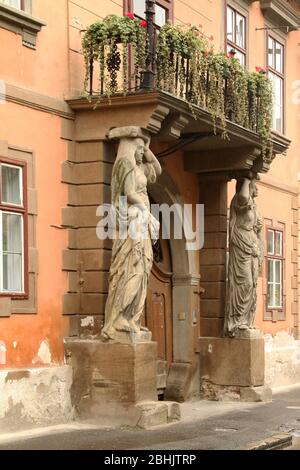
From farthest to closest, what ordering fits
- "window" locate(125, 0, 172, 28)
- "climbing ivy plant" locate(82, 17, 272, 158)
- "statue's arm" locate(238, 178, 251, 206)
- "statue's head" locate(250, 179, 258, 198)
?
"statue's head" locate(250, 179, 258, 198) < "statue's arm" locate(238, 178, 251, 206) < "window" locate(125, 0, 172, 28) < "climbing ivy plant" locate(82, 17, 272, 158)

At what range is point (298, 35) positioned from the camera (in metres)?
19.6

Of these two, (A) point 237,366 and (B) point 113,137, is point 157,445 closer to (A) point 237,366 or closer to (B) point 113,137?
(B) point 113,137

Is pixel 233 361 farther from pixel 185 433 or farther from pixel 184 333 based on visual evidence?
pixel 185 433

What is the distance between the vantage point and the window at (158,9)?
13.2m

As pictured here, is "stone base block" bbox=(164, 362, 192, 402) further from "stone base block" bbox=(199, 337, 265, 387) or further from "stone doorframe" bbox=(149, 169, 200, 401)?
"stone base block" bbox=(199, 337, 265, 387)

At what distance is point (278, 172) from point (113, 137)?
24.1ft

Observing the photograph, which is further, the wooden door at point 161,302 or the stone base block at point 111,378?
the wooden door at point 161,302

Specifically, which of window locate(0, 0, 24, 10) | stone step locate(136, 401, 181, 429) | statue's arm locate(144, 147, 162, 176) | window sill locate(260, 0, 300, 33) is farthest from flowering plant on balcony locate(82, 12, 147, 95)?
window sill locate(260, 0, 300, 33)

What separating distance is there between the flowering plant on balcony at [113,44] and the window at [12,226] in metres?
1.65

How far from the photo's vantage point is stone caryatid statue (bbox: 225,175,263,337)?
48.0ft

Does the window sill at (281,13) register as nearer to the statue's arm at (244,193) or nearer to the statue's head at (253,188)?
the statue's head at (253,188)

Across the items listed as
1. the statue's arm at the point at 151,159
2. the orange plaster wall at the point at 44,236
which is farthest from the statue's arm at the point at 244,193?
the orange plaster wall at the point at 44,236

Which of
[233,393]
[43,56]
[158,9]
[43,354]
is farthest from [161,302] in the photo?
[43,56]

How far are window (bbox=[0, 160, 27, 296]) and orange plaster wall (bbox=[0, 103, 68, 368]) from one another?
28cm
